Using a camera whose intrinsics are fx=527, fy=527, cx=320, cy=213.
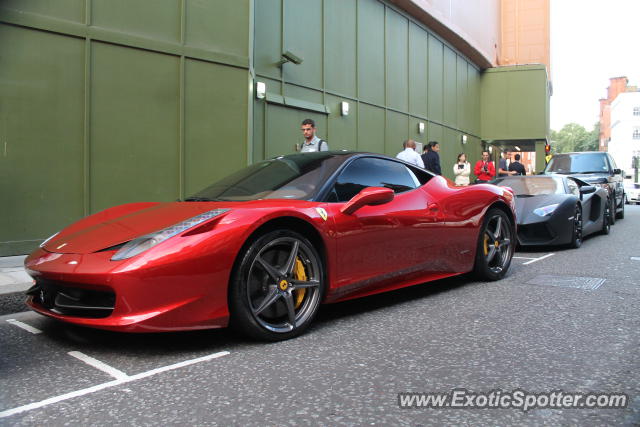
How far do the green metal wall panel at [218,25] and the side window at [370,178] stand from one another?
4.84m

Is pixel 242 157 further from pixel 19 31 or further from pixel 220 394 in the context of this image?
pixel 220 394

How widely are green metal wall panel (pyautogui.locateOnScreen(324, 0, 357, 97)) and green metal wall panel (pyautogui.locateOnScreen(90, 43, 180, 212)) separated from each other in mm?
4894

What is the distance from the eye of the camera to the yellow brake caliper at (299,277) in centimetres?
327

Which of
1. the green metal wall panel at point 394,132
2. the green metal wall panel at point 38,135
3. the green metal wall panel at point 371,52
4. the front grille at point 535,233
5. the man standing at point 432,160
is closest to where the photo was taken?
the green metal wall panel at point 38,135

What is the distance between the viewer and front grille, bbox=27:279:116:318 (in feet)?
9.11

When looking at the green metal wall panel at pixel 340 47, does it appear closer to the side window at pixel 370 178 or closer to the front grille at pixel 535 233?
the front grille at pixel 535 233

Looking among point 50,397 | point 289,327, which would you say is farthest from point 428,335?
point 50,397

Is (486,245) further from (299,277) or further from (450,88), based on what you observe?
(450,88)

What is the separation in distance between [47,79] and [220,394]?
221 inches

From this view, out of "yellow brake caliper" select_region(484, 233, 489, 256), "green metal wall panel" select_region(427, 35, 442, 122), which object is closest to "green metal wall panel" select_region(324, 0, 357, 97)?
"green metal wall panel" select_region(427, 35, 442, 122)

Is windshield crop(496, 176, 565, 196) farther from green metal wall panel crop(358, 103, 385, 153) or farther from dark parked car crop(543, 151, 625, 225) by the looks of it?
green metal wall panel crop(358, 103, 385, 153)

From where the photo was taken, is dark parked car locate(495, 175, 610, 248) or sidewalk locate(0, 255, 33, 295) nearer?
sidewalk locate(0, 255, 33, 295)

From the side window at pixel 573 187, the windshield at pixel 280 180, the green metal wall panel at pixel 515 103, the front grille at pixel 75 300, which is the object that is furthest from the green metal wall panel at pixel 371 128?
the green metal wall panel at pixel 515 103

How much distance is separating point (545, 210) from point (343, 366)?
5.63 meters
